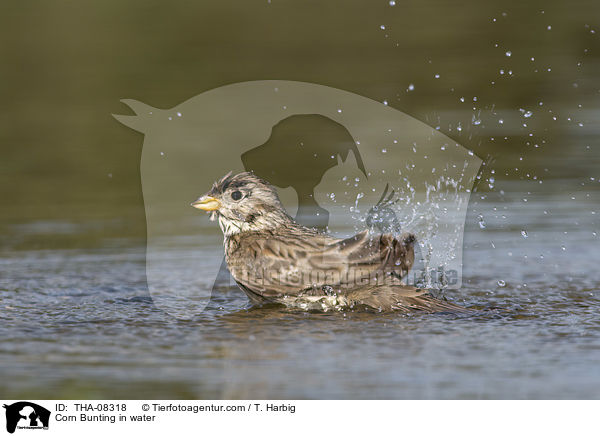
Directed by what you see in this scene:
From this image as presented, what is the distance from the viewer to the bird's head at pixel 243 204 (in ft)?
24.0

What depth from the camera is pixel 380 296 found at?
6.46m

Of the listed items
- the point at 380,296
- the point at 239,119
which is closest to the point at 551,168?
the point at 239,119

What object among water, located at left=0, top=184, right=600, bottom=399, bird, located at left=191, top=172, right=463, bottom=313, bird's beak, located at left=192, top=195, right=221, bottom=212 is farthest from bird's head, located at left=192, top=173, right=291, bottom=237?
water, located at left=0, top=184, right=600, bottom=399

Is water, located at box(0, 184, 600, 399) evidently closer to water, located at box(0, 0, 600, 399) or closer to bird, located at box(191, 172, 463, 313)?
water, located at box(0, 0, 600, 399)

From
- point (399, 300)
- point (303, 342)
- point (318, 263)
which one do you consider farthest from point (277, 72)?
point (303, 342)

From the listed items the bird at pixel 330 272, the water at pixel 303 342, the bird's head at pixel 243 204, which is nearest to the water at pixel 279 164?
the water at pixel 303 342

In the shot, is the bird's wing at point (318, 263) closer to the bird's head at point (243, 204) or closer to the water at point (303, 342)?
the water at point (303, 342)

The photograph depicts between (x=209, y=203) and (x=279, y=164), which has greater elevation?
(x=279, y=164)

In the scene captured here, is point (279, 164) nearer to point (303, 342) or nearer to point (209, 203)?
point (209, 203)

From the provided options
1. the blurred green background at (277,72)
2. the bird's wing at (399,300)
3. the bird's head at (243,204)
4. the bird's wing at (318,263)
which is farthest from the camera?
the blurred green background at (277,72)

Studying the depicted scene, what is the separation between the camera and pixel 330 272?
657 cm
